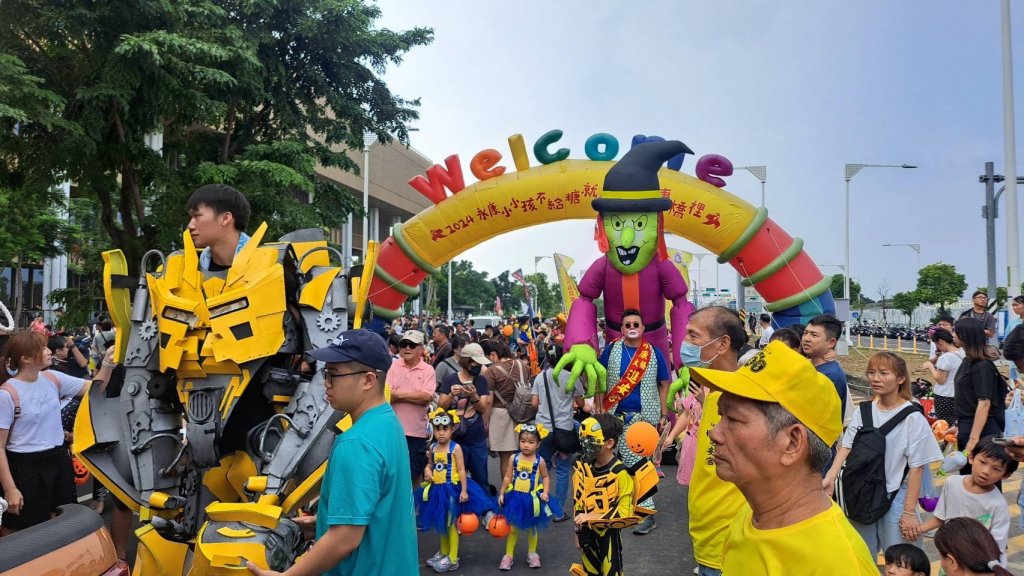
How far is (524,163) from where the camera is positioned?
34.6ft

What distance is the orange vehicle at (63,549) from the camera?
7.02 feet

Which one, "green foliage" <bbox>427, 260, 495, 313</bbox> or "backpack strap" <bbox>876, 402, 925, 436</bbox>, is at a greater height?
"green foliage" <bbox>427, 260, 495, 313</bbox>

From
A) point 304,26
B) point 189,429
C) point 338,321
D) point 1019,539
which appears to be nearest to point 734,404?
point 338,321

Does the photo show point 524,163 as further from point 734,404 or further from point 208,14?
point 734,404

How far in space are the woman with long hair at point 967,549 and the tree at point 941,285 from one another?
5019cm

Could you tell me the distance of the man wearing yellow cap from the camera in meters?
1.76

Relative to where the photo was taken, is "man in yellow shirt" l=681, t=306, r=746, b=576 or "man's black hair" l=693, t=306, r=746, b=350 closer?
"man in yellow shirt" l=681, t=306, r=746, b=576

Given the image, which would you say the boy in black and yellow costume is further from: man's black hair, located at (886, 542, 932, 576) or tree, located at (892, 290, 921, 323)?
tree, located at (892, 290, 921, 323)

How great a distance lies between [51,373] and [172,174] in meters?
9.98

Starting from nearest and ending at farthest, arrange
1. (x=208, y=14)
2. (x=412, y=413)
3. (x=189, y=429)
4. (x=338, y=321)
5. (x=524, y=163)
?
(x=189, y=429), (x=338, y=321), (x=412, y=413), (x=524, y=163), (x=208, y=14)

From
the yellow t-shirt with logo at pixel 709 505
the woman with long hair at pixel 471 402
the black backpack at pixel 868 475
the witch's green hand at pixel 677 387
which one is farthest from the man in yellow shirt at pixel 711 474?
the woman with long hair at pixel 471 402

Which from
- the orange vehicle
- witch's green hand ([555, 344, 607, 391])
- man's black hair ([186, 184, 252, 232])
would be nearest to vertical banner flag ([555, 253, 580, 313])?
witch's green hand ([555, 344, 607, 391])

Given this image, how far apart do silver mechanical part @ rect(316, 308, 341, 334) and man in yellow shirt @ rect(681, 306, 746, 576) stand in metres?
1.81

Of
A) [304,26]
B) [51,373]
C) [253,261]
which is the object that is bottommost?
[51,373]
